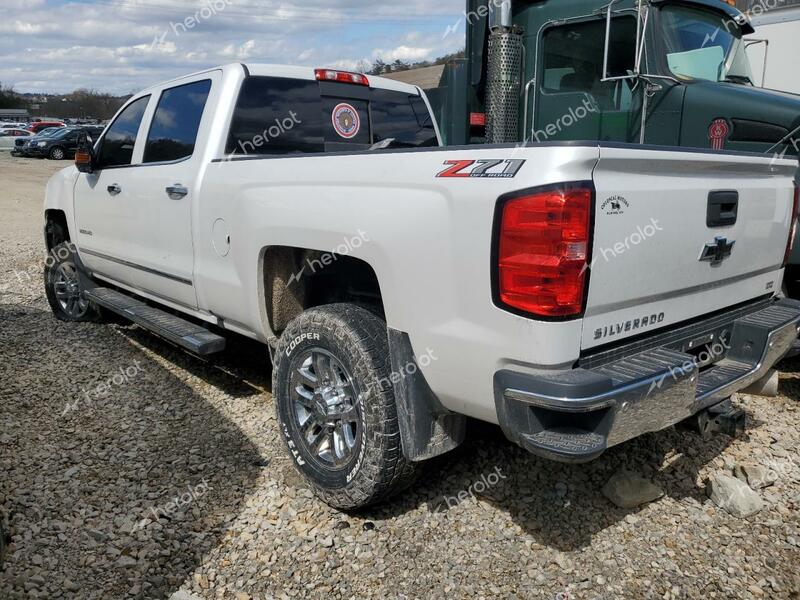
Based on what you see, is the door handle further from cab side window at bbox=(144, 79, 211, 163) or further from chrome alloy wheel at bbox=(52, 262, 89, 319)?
chrome alloy wheel at bbox=(52, 262, 89, 319)

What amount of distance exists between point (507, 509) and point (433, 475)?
0.43 m

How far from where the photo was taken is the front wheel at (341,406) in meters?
2.82

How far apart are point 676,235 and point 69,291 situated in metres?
5.28

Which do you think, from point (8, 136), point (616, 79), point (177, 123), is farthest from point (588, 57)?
point (8, 136)

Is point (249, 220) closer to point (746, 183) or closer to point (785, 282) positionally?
point (746, 183)

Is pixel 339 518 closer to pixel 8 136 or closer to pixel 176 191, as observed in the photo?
pixel 176 191

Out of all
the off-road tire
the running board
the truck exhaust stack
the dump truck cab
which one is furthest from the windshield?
the off-road tire

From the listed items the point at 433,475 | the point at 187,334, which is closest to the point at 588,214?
the point at 433,475

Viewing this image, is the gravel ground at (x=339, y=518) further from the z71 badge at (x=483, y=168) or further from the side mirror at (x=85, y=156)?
the side mirror at (x=85, y=156)

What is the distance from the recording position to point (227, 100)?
395 centimetres

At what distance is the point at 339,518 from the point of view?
3.13 metres

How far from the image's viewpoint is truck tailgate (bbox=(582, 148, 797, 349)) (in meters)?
2.37
